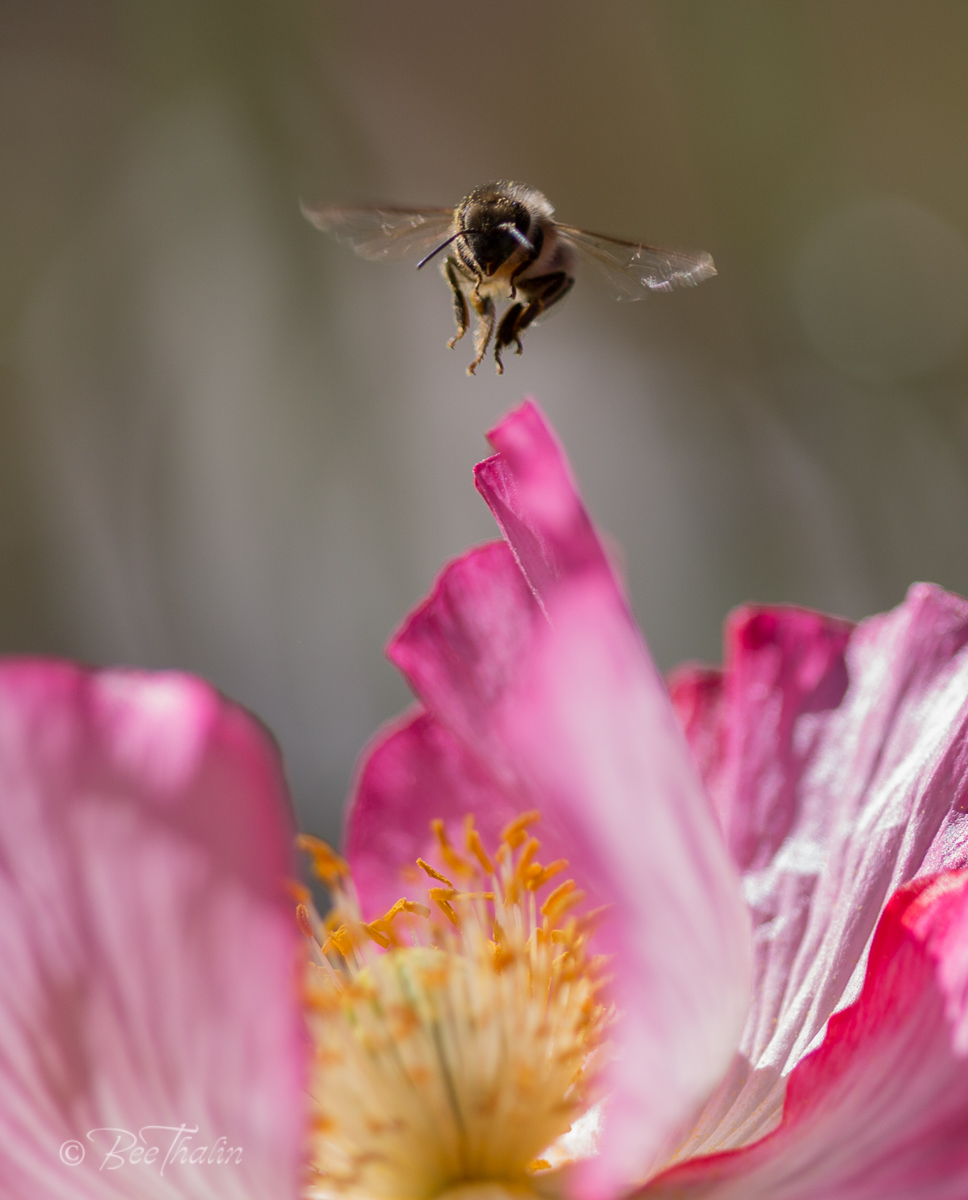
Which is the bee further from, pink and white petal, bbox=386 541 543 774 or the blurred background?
the blurred background

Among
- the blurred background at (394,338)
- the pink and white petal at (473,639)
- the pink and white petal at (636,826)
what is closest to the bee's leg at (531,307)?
the pink and white petal at (473,639)

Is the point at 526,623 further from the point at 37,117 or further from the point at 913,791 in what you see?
the point at 37,117

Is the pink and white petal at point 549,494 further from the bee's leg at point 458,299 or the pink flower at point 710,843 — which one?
the bee's leg at point 458,299

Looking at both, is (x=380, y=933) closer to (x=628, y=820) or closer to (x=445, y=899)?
(x=445, y=899)

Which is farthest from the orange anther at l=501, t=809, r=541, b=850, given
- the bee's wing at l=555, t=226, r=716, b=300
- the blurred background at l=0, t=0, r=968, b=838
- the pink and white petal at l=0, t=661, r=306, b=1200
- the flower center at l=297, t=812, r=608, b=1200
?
the blurred background at l=0, t=0, r=968, b=838

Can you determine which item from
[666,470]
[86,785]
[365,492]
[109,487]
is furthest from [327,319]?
[86,785]
